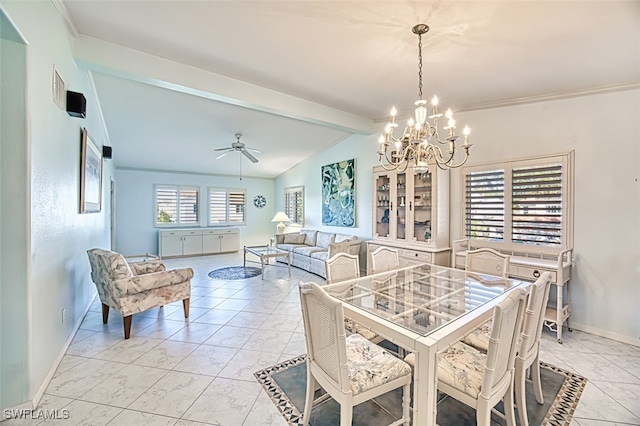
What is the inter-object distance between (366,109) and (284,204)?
16.3 ft

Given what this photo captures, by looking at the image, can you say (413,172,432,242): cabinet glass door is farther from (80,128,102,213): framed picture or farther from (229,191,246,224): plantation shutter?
(229,191,246,224): plantation shutter

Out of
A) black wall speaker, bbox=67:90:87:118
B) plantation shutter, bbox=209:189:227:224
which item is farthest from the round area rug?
black wall speaker, bbox=67:90:87:118

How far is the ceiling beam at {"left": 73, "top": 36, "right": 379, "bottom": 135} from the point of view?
275cm

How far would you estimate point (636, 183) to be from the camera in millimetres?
2744

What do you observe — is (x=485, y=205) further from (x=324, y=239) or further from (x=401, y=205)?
(x=324, y=239)

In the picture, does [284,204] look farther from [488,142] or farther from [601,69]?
[601,69]

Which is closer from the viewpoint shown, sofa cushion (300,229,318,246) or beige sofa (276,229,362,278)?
beige sofa (276,229,362,278)

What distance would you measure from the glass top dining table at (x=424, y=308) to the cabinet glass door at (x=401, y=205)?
1.61 meters

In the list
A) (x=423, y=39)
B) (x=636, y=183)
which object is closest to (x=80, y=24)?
(x=423, y=39)

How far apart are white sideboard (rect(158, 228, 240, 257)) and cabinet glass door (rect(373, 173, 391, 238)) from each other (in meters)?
4.98

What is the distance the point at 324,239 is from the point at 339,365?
497 centimetres

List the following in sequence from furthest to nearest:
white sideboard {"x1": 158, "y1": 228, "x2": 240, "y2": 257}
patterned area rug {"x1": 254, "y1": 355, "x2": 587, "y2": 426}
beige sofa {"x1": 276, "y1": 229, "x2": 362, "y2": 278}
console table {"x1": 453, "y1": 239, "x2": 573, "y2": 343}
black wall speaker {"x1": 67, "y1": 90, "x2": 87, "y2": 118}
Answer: white sideboard {"x1": 158, "y1": 228, "x2": 240, "y2": 257}
beige sofa {"x1": 276, "y1": 229, "x2": 362, "y2": 278}
console table {"x1": 453, "y1": 239, "x2": 573, "y2": 343}
black wall speaker {"x1": 67, "y1": 90, "x2": 87, "y2": 118}
patterned area rug {"x1": 254, "y1": 355, "x2": 587, "y2": 426}

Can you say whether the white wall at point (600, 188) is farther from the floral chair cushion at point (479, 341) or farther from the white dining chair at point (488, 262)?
the floral chair cushion at point (479, 341)

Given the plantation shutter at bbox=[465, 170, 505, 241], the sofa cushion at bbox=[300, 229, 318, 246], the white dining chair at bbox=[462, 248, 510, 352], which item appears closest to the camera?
the white dining chair at bbox=[462, 248, 510, 352]
